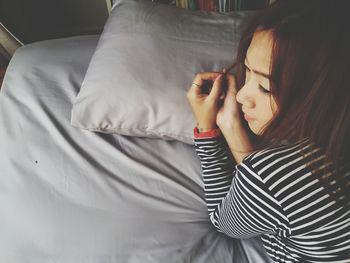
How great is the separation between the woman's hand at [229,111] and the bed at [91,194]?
140mm

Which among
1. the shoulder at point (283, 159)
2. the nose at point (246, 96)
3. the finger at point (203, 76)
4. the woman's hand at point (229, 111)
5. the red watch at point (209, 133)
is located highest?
the nose at point (246, 96)

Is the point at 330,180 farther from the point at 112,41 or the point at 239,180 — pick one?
the point at 112,41

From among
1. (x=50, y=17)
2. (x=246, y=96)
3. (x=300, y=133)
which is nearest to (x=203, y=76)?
(x=246, y=96)

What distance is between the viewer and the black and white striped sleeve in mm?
523

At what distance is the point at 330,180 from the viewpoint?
0.49m

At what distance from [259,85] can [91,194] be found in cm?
44

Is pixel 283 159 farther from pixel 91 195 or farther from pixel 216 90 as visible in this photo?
pixel 91 195

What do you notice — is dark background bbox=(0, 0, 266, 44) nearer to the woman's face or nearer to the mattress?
the mattress

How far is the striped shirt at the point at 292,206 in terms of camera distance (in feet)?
1.61

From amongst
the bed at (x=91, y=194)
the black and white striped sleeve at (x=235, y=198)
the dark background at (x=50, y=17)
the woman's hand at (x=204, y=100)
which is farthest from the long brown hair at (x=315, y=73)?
the dark background at (x=50, y=17)

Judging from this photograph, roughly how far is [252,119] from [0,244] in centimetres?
60

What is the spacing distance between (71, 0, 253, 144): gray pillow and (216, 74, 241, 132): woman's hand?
0.25ft

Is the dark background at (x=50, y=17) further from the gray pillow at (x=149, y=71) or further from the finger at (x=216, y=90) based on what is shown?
the finger at (x=216, y=90)

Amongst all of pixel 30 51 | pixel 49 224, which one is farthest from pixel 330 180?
pixel 30 51
